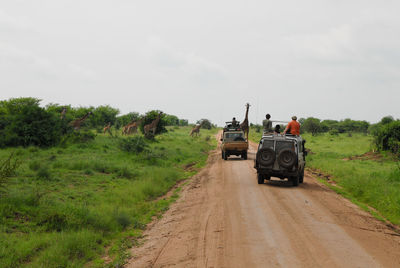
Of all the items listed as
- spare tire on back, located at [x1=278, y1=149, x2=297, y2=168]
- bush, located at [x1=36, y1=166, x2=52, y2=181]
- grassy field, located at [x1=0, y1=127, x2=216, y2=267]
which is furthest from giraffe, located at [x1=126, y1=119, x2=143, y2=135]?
Answer: spare tire on back, located at [x1=278, y1=149, x2=297, y2=168]

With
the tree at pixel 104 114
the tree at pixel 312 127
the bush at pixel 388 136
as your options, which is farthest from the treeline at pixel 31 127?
the tree at pixel 312 127

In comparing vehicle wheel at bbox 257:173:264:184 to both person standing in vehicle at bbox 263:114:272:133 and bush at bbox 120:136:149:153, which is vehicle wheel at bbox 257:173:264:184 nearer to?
person standing in vehicle at bbox 263:114:272:133

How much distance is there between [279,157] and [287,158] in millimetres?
312

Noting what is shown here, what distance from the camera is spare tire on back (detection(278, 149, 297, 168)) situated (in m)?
13.3

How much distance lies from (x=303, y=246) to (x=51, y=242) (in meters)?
5.58

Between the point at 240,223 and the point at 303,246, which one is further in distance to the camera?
the point at 240,223

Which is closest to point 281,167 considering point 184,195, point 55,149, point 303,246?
point 184,195

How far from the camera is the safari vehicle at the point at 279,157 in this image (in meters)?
13.4

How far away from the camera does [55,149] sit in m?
22.5

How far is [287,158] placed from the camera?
44.1ft

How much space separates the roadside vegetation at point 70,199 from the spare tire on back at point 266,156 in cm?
406

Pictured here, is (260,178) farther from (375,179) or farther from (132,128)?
(132,128)

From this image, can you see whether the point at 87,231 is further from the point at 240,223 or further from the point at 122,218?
the point at 240,223

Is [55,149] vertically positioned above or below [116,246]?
above
